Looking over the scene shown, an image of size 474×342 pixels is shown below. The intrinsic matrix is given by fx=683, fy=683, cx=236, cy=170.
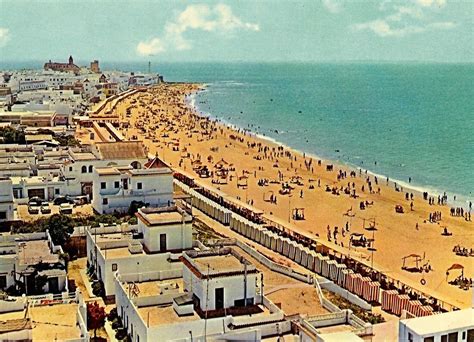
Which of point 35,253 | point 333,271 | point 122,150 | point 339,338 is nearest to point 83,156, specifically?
point 122,150

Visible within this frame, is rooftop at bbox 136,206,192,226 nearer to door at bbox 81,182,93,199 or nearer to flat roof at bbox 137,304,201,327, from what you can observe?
flat roof at bbox 137,304,201,327

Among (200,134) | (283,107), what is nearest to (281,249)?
(200,134)

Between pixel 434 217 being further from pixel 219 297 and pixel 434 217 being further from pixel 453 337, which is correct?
pixel 453 337

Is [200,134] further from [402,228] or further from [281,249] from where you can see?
[281,249]

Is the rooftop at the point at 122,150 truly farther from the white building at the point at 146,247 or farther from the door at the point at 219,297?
the door at the point at 219,297

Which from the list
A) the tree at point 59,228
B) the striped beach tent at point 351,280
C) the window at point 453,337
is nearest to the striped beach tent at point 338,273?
the striped beach tent at point 351,280

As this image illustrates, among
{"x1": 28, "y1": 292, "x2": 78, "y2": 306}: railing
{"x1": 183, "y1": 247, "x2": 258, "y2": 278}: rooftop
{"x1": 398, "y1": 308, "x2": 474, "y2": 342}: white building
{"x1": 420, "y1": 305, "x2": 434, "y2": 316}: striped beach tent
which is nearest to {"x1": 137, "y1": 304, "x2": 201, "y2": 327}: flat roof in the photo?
{"x1": 183, "y1": 247, "x2": 258, "y2": 278}: rooftop
